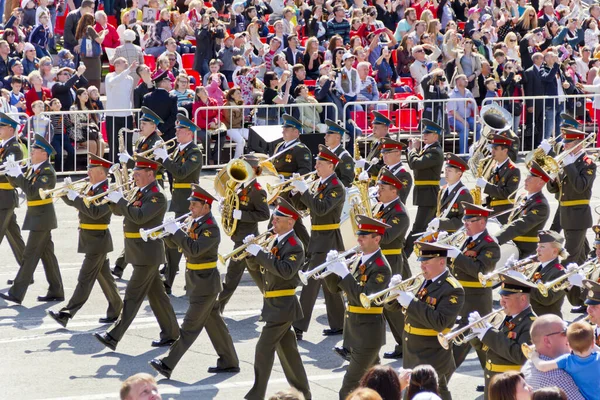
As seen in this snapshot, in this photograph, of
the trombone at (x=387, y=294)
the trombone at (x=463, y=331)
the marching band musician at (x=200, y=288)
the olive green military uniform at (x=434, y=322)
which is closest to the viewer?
the trombone at (x=463, y=331)

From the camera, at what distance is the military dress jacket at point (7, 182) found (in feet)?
45.4

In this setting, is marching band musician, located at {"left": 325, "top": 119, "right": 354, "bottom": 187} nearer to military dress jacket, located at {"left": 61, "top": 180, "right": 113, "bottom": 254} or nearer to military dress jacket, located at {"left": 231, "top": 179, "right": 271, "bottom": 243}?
military dress jacket, located at {"left": 231, "top": 179, "right": 271, "bottom": 243}

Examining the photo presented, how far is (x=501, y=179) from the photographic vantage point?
44.0ft

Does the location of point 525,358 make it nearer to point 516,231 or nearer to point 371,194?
point 516,231

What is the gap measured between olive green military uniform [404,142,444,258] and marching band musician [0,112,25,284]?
4408 mm

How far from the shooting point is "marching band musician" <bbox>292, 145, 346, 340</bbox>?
1222cm

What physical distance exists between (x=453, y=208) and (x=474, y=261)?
209 cm

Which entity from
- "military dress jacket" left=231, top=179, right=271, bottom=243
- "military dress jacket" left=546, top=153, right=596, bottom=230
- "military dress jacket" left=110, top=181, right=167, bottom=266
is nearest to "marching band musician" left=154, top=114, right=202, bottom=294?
"military dress jacket" left=231, top=179, right=271, bottom=243

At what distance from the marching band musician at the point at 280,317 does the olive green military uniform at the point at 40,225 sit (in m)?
3.69

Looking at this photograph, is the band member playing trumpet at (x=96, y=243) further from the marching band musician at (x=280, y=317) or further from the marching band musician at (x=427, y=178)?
the marching band musician at (x=427, y=178)

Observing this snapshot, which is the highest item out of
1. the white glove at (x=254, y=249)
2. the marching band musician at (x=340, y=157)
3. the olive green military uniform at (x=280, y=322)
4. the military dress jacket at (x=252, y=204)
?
the marching band musician at (x=340, y=157)

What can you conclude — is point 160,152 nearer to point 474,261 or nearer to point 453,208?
point 453,208

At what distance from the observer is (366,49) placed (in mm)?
22094

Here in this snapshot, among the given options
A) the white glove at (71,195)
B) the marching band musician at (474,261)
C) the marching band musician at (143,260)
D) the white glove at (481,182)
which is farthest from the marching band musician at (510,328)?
the white glove at (71,195)
